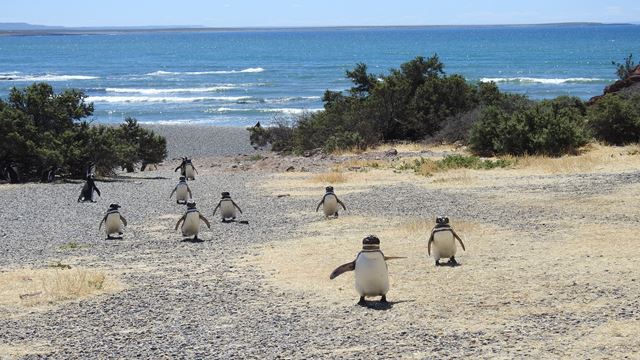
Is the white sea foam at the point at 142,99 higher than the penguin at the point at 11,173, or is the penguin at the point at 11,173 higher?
the white sea foam at the point at 142,99

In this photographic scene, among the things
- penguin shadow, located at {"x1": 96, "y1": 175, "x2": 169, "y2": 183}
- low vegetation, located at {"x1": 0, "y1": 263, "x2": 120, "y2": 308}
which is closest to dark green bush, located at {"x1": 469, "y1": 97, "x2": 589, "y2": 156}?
penguin shadow, located at {"x1": 96, "y1": 175, "x2": 169, "y2": 183}

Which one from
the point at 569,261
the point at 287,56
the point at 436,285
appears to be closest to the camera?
the point at 436,285

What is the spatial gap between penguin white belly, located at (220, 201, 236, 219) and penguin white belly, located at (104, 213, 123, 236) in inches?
95.9

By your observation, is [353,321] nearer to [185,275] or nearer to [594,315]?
[594,315]

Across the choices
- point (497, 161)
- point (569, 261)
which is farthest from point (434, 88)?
point (569, 261)

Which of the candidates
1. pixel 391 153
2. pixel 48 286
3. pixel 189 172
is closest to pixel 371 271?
pixel 48 286

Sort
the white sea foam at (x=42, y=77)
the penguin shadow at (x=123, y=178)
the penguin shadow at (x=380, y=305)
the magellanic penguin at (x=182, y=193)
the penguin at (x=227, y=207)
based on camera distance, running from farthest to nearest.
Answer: the white sea foam at (x=42, y=77) → the penguin shadow at (x=123, y=178) → the magellanic penguin at (x=182, y=193) → the penguin at (x=227, y=207) → the penguin shadow at (x=380, y=305)

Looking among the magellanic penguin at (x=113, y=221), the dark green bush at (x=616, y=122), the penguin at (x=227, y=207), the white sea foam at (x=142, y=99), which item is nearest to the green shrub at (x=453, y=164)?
the dark green bush at (x=616, y=122)

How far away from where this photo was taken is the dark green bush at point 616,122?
31.2 m

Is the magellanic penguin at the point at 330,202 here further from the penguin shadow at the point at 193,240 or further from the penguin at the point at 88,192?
the penguin at the point at 88,192

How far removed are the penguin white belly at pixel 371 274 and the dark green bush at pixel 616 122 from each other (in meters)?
21.7

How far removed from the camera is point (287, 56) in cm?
14250

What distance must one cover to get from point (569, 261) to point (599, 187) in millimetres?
8261

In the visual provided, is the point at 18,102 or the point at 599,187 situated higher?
the point at 18,102
